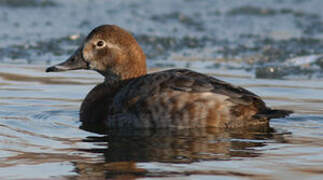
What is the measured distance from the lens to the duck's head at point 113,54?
6965 millimetres

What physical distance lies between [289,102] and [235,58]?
2.43 metres

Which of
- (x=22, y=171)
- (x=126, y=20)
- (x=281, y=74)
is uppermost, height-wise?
(x=126, y=20)

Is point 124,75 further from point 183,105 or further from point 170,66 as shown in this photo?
point 170,66

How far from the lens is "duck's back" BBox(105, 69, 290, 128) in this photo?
6215 mm

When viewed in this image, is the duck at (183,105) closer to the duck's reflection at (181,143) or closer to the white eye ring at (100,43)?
the duck's reflection at (181,143)

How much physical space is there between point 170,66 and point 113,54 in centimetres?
231

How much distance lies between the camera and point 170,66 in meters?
9.24

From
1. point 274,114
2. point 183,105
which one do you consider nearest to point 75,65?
point 183,105

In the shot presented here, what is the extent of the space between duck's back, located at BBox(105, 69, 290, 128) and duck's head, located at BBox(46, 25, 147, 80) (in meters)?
0.64

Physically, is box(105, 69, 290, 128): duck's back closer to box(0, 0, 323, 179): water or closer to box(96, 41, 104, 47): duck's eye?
box(0, 0, 323, 179): water

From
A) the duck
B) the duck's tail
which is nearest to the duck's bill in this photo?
the duck

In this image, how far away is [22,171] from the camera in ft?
15.4

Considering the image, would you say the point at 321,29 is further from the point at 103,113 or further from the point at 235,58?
the point at 103,113

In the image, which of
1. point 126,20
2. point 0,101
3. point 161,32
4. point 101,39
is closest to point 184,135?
point 101,39
